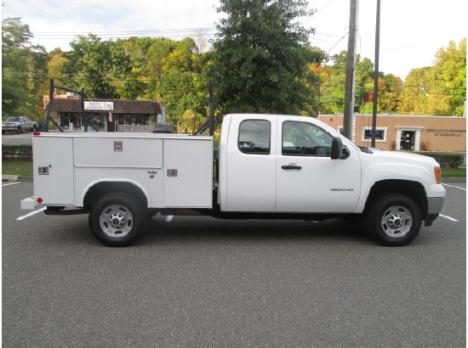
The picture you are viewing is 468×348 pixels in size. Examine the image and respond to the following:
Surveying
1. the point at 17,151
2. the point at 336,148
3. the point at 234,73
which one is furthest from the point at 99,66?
the point at 336,148

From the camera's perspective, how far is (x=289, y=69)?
15344 mm

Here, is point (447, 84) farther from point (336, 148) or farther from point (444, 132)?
point (336, 148)

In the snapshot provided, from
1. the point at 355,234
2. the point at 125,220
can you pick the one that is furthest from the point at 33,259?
the point at 355,234

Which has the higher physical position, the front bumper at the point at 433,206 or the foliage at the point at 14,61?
the foliage at the point at 14,61

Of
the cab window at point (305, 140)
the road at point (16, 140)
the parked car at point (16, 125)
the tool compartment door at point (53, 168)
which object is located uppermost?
the parked car at point (16, 125)

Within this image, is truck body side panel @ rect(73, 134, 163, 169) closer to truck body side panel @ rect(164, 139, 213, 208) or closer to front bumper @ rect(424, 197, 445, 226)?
truck body side panel @ rect(164, 139, 213, 208)

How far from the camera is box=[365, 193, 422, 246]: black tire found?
21.8ft

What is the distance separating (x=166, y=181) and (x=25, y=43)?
18615mm

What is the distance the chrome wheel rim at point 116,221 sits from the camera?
639cm

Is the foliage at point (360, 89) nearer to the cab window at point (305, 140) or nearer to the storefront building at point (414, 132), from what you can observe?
the storefront building at point (414, 132)

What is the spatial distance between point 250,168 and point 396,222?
2.47m

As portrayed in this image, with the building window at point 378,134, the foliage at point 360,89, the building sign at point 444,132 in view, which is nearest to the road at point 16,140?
the building window at point 378,134

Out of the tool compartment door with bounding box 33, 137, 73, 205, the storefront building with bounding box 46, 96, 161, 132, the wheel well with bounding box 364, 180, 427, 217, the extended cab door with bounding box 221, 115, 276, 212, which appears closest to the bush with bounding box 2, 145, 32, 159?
the tool compartment door with bounding box 33, 137, 73, 205

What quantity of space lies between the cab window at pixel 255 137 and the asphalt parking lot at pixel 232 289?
1495mm
